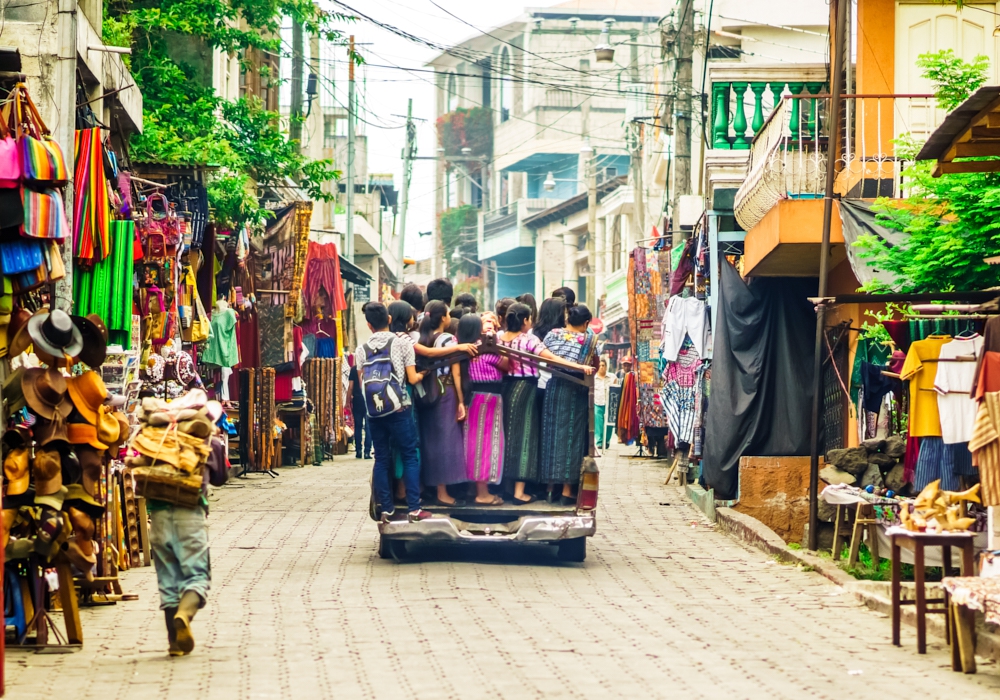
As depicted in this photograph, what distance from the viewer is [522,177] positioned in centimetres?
7162

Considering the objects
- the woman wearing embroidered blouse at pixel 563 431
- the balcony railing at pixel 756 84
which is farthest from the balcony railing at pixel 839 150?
the woman wearing embroidered blouse at pixel 563 431

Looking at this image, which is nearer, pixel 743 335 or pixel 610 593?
pixel 610 593

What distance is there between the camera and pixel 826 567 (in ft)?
37.6

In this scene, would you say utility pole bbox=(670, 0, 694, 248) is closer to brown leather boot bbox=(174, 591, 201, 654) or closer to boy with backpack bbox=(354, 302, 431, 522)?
boy with backpack bbox=(354, 302, 431, 522)

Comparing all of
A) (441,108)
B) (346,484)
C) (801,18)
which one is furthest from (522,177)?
(346,484)

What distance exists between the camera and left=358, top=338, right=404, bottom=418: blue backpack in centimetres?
1080

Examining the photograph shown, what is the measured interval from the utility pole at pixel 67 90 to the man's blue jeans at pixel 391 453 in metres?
2.72

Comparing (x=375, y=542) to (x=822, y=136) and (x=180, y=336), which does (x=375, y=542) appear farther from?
(x=822, y=136)

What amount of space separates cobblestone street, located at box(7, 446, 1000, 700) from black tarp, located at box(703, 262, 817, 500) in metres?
3.09

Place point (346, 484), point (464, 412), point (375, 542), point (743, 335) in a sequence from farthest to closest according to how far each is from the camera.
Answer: point (346, 484)
point (743, 335)
point (375, 542)
point (464, 412)

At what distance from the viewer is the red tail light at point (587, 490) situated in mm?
11047

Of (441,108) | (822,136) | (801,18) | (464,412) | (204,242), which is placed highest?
(441,108)

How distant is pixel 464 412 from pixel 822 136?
6.17m

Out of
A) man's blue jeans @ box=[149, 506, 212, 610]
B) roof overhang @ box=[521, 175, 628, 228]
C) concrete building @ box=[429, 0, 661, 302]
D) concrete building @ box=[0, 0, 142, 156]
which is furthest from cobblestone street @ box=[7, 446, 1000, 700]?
concrete building @ box=[429, 0, 661, 302]
